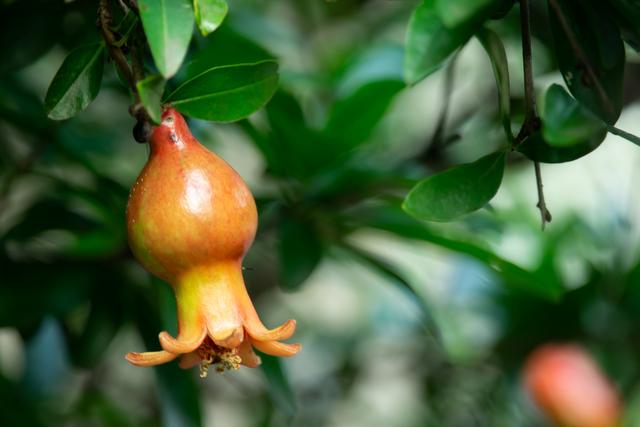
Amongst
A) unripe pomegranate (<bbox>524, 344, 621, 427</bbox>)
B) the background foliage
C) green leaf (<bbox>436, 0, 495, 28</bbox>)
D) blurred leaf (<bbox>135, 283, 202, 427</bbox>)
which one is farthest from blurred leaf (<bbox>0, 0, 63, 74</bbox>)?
unripe pomegranate (<bbox>524, 344, 621, 427</bbox>)

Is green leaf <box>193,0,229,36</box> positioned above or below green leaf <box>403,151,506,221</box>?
above

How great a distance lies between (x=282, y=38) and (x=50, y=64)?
52cm

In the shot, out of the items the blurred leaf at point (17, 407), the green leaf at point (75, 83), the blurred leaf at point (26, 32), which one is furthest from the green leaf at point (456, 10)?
the blurred leaf at point (17, 407)

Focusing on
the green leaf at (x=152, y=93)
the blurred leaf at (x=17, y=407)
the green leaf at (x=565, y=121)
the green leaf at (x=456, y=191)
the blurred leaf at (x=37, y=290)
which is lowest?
the blurred leaf at (x=17, y=407)

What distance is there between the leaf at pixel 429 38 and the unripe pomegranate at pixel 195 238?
127 mm

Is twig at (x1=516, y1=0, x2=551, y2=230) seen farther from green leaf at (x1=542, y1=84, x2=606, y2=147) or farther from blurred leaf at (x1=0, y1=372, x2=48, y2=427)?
blurred leaf at (x1=0, y1=372, x2=48, y2=427)

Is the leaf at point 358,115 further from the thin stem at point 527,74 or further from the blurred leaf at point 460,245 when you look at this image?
the thin stem at point 527,74

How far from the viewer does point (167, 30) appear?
50cm

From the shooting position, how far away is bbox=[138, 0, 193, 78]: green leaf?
490mm

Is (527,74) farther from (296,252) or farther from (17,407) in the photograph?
(17,407)

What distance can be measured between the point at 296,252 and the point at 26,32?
13.3 inches

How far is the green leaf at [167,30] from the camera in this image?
1.61 feet

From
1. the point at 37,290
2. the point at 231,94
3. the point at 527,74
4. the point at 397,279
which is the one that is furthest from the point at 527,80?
the point at 37,290

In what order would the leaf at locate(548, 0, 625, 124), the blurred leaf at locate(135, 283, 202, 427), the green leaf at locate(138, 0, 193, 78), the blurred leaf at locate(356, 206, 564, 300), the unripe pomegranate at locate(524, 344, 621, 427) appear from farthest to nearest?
the unripe pomegranate at locate(524, 344, 621, 427), the blurred leaf at locate(135, 283, 202, 427), the blurred leaf at locate(356, 206, 564, 300), the leaf at locate(548, 0, 625, 124), the green leaf at locate(138, 0, 193, 78)
